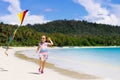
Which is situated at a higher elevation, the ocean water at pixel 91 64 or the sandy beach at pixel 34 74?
the sandy beach at pixel 34 74

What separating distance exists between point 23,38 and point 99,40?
2163 inches

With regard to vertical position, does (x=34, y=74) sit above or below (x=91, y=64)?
above

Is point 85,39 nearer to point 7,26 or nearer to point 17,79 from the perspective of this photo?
point 7,26

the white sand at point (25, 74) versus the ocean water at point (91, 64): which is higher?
the white sand at point (25, 74)

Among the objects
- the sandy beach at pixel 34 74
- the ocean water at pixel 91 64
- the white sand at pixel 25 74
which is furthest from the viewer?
the ocean water at pixel 91 64

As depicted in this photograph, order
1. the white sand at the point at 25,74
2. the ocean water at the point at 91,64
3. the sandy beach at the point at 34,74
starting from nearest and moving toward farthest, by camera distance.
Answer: the white sand at the point at 25,74 < the sandy beach at the point at 34,74 < the ocean water at the point at 91,64

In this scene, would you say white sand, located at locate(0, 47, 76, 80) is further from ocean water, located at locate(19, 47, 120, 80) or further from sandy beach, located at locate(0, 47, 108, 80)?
ocean water, located at locate(19, 47, 120, 80)

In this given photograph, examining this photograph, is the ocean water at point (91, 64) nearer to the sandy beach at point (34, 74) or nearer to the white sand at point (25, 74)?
the sandy beach at point (34, 74)

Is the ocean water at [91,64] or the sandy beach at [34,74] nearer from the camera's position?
the sandy beach at [34,74]

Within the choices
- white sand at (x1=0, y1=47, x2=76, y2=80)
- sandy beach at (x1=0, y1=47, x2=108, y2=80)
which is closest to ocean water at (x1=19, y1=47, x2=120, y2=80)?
sandy beach at (x1=0, y1=47, x2=108, y2=80)

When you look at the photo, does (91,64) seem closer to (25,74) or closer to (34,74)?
(34,74)

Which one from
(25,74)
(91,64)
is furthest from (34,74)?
(91,64)

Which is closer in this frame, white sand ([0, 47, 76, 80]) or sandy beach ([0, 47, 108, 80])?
white sand ([0, 47, 76, 80])

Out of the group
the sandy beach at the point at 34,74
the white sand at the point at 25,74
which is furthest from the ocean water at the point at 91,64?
the white sand at the point at 25,74
